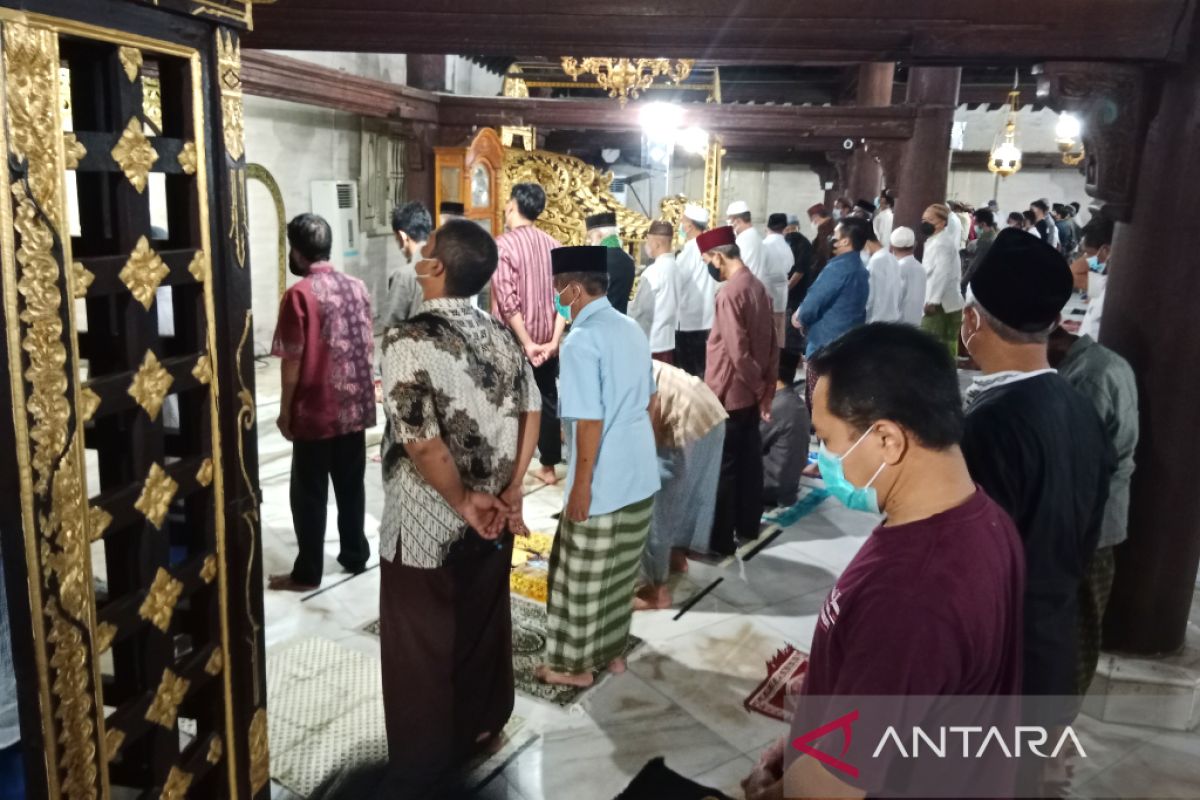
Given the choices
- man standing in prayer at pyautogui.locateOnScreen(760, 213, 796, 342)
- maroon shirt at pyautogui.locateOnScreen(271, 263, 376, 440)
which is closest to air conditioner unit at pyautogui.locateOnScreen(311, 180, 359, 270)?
man standing in prayer at pyautogui.locateOnScreen(760, 213, 796, 342)

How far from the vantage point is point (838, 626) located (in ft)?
4.20

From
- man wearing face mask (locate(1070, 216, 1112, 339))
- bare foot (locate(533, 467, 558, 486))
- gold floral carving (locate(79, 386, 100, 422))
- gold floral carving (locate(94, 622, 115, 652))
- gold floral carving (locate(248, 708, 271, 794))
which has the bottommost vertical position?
bare foot (locate(533, 467, 558, 486))

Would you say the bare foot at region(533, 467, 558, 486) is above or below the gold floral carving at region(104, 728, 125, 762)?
below

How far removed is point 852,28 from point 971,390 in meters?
1.52

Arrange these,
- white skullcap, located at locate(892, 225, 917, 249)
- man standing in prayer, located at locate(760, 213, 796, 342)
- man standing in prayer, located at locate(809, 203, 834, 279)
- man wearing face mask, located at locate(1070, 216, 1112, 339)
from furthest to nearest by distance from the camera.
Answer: man standing in prayer, located at locate(809, 203, 834, 279) → man standing in prayer, located at locate(760, 213, 796, 342) → white skullcap, located at locate(892, 225, 917, 249) → man wearing face mask, located at locate(1070, 216, 1112, 339)

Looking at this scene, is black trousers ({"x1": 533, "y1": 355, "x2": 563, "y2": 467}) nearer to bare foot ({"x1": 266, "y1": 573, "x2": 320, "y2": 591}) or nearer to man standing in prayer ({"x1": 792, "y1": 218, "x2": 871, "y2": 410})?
man standing in prayer ({"x1": 792, "y1": 218, "x2": 871, "y2": 410})

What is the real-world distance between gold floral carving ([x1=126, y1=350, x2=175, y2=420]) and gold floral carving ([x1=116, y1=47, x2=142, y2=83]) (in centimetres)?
49

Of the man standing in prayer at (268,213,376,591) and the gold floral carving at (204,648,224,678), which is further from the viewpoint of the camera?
the man standing in prayer at (268,213,376,591)

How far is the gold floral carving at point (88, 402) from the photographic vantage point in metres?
1.53

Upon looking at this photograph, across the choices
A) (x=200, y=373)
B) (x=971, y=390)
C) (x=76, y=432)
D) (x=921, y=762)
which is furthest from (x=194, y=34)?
(x=971, y=390)

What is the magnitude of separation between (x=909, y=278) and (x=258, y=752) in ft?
18.7

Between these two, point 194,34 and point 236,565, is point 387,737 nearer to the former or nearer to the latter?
point 236,565

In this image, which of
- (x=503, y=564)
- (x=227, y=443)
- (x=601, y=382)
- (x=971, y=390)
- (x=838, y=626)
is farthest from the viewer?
(x=601, y=382)

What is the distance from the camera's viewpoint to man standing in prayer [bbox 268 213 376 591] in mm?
3348
